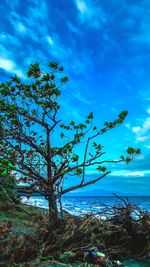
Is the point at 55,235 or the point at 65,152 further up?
the point at 65,152

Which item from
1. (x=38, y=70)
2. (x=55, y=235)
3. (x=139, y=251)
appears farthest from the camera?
(x=38, y=70)

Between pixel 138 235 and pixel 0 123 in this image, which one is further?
pixel 0 123

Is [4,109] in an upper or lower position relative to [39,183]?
upper

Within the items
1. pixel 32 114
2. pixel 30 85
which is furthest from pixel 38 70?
pixel 32 114

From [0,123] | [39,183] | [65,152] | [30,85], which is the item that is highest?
[30,85]

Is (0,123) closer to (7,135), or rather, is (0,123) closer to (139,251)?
(7,135)

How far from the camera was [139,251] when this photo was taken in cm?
534

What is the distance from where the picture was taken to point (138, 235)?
5.36m

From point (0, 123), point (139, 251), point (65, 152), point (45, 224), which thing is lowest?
point (139, 251)

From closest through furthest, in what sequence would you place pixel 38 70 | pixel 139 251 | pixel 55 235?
pixel 55 235
pixel 139 251
pixel 38 70

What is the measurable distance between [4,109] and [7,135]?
0.97 metres

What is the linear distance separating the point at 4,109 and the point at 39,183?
2.89 m

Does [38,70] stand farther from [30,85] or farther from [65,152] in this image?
[65,152]

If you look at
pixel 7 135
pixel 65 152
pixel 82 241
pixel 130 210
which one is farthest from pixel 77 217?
pixel 7 135
